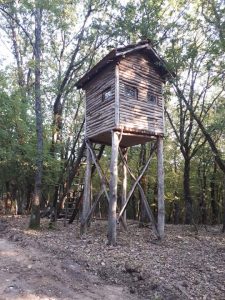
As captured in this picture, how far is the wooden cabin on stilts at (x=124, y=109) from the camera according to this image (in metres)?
12.0

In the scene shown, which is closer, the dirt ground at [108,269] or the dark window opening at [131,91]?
the dirt ground at [108,269]

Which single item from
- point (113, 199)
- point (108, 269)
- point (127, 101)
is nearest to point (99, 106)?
point (127, 101)

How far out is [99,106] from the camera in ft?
43.8

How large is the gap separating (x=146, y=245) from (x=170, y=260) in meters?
2.20

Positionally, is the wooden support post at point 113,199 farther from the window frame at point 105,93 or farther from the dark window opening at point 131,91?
the dark window opening at point 131,91

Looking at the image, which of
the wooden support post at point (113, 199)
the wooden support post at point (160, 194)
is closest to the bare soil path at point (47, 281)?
the wooden support post at point (113, 199)

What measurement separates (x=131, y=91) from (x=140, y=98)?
1.66ft

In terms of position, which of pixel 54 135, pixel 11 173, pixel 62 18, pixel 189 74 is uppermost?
pixel 62 18

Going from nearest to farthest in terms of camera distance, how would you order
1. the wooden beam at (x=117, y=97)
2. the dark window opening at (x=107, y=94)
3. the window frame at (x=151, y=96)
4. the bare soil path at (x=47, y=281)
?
the bare soil path at (x=47, y=281), the wooden beam at (x=117, y=97), the dark window opening at (x=107, y=94), the window frame at (x=151, y=96)

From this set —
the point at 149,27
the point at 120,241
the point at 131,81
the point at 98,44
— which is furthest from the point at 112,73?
the point at 98,44

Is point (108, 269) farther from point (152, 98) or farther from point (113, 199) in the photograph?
point (152, 98)

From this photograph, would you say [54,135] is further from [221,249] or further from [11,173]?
[221,249]

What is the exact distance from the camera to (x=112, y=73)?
12.6 metres

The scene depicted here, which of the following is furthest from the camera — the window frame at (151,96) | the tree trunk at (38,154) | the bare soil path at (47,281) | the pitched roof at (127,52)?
the tree trunk at (38,154)
